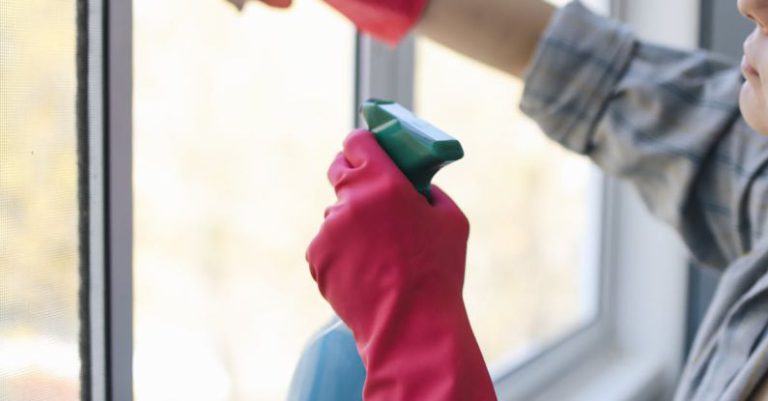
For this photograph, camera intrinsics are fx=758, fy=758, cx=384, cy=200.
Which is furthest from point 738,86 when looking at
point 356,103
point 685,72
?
point 356,103

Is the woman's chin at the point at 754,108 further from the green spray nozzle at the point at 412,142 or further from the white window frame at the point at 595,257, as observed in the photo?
the white window frame at the point at 595,257

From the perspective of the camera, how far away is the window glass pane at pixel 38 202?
0.42m

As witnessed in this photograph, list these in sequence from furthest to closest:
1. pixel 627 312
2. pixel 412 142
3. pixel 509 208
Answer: pixel 627 312 → pixel 509 208 → pixel 412 142

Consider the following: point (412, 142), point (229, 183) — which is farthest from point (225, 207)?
point (412, 142)

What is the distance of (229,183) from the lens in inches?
26.2

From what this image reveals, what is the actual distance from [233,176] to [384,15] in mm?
196

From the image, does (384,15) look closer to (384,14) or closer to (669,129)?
(384,14)

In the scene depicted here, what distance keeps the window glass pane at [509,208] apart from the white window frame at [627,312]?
0.03m

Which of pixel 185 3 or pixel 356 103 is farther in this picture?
pixel 356 103

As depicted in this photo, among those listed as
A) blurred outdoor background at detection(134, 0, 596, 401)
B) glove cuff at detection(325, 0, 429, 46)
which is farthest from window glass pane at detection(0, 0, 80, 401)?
glove cuff at detection(325, 0, 429, 46)

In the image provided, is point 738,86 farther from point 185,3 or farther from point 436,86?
point 185,3

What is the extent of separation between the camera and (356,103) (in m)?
0.75

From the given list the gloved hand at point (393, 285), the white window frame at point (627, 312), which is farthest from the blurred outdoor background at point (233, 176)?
the white window frame at point (627, 312)

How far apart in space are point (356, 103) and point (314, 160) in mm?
70
